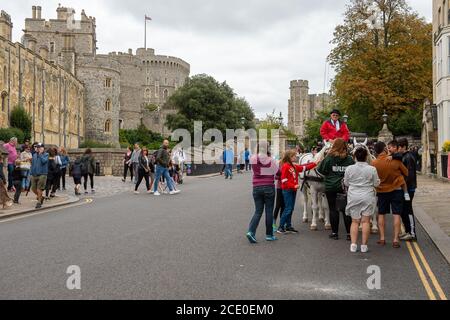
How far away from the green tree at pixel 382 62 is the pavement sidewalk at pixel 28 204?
2959 centimetres

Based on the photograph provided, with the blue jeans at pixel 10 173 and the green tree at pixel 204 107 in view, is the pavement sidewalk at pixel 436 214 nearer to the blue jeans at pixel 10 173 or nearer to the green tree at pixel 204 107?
the blue jeans at pixel 10 173

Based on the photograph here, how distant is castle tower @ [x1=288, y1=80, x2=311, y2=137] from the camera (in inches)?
5886

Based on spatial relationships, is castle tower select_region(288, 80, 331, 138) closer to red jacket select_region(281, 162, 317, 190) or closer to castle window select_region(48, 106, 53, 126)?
castle window select_region(48, 106, 53, 126)

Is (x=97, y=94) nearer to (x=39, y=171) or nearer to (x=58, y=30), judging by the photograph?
(x=58, y=30)

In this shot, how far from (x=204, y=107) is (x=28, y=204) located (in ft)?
167

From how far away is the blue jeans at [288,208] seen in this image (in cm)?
1042

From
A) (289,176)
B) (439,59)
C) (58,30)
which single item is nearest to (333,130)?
(289,176)

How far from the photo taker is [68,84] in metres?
63.9

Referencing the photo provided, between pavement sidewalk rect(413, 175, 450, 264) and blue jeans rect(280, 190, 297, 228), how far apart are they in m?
2.70

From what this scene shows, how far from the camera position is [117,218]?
12500 mm

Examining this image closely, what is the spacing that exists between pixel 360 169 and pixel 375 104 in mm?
35145

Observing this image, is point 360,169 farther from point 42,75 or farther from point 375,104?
point 42,75
